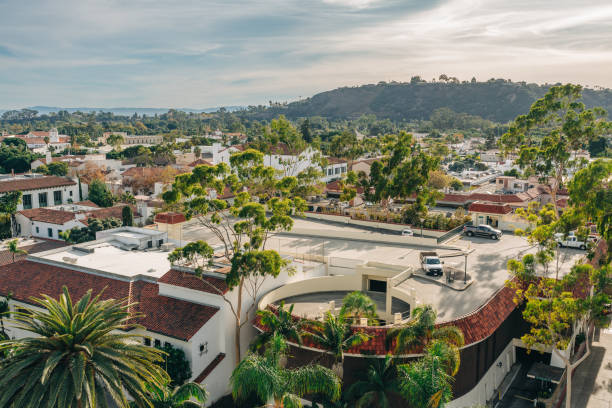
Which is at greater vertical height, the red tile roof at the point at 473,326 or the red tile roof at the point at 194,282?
the red tile roof at the point at 194,282

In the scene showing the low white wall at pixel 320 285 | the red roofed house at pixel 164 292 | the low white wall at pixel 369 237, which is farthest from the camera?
the low white wall at pixel 369 237

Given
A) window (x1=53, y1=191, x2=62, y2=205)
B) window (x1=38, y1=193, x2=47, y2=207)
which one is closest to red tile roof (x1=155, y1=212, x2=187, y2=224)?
window (x1=38, y1=193, x2=47, y2=207)

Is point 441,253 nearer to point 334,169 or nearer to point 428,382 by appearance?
point 428,382

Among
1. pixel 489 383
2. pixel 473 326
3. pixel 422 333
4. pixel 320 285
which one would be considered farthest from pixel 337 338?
pixel 489 383

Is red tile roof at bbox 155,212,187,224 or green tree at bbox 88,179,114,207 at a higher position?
red tile roof at bbox 155,212,187,224

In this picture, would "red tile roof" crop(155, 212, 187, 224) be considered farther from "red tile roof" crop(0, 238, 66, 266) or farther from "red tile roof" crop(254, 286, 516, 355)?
"red tile roof" crop(254, 286, 516, 355)

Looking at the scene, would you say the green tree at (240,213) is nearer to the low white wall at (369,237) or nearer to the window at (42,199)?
the low white wall at (369,237)

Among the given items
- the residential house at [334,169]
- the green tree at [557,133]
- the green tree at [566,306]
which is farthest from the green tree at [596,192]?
the residential house at [334,169]
